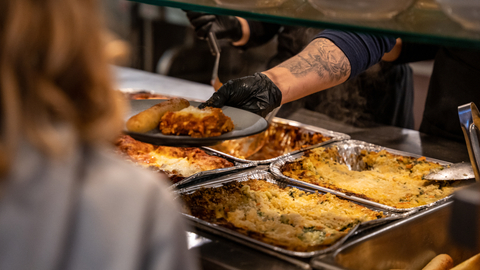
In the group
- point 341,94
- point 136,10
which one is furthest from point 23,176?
point 136,10

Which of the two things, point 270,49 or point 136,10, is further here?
point 136,10

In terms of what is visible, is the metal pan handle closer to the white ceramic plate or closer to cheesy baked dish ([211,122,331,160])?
the white ceramic plate

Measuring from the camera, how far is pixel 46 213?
0.50 m

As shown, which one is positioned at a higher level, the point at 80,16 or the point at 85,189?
the point at 80,16

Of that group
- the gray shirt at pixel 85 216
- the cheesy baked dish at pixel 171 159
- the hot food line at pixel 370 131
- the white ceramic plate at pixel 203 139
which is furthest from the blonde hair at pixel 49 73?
the hot food line at pixel 370 131

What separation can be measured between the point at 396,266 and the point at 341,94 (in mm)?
1450

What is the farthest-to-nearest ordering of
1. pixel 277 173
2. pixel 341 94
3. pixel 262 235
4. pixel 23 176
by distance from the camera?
pixel 341 94
pixel 277 173
pixel 262 235
pixel 23 176

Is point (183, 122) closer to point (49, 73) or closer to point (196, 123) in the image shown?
point (196, 123)

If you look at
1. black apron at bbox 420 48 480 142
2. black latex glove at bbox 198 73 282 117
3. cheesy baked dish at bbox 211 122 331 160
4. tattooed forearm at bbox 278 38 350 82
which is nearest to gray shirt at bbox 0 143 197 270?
black latex glove at bbox 198 73 282 117

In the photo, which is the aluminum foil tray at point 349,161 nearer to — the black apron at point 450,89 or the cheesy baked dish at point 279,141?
the cheesy baked dish at point 279,141

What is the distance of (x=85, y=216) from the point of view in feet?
1.69

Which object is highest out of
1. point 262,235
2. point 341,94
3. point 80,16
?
point 80,16

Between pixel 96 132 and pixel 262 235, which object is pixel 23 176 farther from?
pixel 262 235

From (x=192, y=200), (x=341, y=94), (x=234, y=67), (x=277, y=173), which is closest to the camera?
(x=192, y=200)
